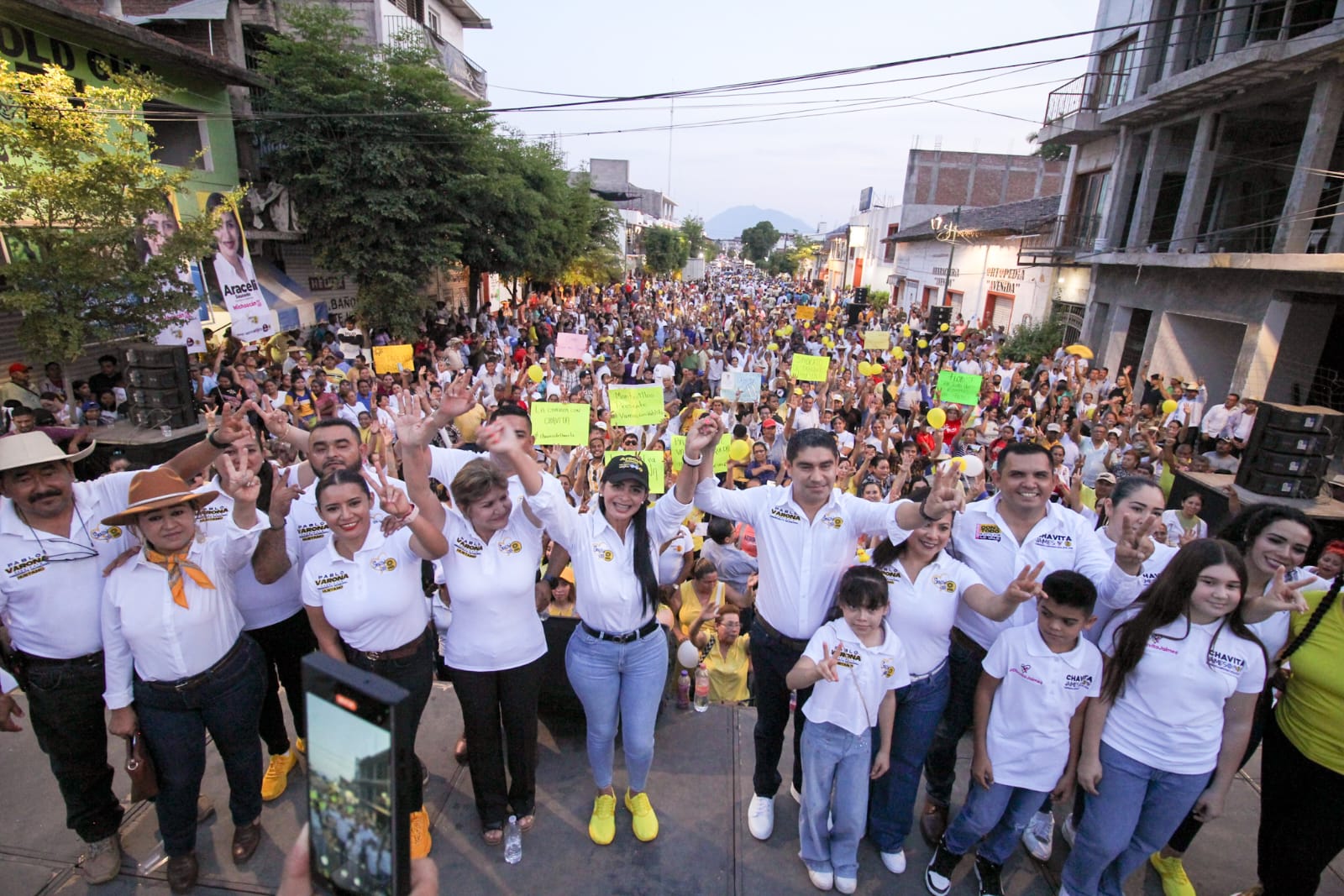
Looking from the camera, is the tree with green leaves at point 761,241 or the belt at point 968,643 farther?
the tree with green leaves at point 761,241

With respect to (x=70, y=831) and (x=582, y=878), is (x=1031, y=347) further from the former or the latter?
(x=70, y=831)

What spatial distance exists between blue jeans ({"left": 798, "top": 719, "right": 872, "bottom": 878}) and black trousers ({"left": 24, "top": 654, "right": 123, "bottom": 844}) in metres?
3.01

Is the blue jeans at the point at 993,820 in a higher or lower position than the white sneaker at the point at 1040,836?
higher

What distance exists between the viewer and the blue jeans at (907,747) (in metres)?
2.94

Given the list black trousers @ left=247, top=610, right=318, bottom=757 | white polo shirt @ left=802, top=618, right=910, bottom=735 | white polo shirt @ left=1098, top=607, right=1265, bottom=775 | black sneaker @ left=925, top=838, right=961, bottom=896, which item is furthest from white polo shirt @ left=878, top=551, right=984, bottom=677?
black trousers @ left=247, top=610, right=318, bottom=757

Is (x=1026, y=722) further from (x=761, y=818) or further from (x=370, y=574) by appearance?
(x=370, y=574)

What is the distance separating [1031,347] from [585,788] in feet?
66.5

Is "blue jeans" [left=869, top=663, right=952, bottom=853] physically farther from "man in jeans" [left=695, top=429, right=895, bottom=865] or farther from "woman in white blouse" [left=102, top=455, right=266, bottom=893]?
"woman in white blouse" [left=102, top=455, right=266, bottom=893]

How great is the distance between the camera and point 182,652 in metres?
2.70

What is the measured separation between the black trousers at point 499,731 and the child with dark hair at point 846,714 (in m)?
1.19

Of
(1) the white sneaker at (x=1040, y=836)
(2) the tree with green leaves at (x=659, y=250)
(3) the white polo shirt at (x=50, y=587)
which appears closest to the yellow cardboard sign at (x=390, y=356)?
(3) the white polo shirt at (x=50, y=587)

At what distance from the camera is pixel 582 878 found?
2.89m

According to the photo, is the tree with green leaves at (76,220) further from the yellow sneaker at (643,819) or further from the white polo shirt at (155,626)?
the yellow sneaker at (643,819)

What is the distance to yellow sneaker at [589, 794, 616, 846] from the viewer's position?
306cm
